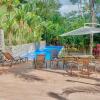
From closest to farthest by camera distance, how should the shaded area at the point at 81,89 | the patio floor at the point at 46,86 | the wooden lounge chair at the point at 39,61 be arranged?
1. the patio floor at the point at 46,86
2. the shaded area at the point at 81,89
3. the wooden lounge chair at the point at 39,61

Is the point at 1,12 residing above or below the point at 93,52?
above

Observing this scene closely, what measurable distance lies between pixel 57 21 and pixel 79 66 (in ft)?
70.3

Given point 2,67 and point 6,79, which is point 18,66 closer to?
point 2,67

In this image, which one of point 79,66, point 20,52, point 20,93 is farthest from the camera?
point 20,52

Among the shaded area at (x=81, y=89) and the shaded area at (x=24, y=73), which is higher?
the shaded area at (x=24, y=73)

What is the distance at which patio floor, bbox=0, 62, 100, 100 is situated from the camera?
9.65m

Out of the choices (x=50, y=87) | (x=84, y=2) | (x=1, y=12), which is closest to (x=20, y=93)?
(x=50, y=87)

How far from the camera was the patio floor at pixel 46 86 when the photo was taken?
965 centimetres

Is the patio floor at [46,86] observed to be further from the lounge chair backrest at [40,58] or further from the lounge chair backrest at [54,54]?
the lounge chair backrest at [54,54]

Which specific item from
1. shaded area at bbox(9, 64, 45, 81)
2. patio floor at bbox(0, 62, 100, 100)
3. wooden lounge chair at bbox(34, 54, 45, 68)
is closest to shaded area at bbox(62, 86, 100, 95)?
patio floor at bbox(0, 62, 100, 100)

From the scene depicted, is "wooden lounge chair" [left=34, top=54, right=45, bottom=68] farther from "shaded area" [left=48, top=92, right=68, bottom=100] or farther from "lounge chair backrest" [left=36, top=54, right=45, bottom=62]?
"shaded area" [left=48, top=92, right=68, bottom=100]

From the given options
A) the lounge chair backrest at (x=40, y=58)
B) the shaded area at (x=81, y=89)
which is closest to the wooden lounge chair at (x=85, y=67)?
the lounge chair backrest at (x=40, y=58)

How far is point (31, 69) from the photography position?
15.4 meters

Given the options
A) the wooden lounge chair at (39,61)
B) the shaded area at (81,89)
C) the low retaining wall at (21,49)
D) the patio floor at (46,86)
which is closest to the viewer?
the patio floor at (46,86)
